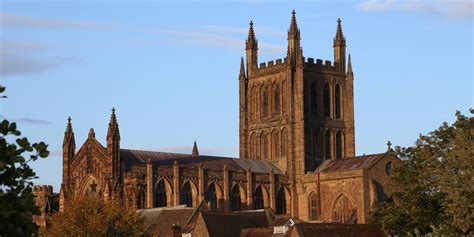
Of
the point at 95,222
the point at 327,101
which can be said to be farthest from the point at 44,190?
the point at 95,222

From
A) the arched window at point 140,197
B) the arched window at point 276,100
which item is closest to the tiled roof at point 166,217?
the arched window at point 140,197

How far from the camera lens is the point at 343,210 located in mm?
123375

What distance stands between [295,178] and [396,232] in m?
46.8

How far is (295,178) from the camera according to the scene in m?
133

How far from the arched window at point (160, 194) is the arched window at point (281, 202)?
653 inches

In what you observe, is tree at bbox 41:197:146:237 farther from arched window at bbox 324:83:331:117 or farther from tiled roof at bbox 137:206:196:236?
arched window at bbox 324:83:331:117

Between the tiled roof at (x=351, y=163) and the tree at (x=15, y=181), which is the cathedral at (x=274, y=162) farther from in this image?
the tree at (x=15, y=181)

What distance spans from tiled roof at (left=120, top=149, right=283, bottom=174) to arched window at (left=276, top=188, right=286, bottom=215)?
104 inches

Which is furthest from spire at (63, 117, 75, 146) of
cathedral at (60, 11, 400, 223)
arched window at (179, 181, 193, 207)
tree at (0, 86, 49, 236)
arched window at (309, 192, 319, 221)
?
tree at (0, 86, 49, 236)

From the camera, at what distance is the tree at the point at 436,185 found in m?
71.8

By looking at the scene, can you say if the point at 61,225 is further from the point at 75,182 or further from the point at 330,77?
the point at 330,77

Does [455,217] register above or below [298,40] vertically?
below

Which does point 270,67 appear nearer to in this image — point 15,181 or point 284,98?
point 284,98

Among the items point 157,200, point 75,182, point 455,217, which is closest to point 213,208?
point 157,200
